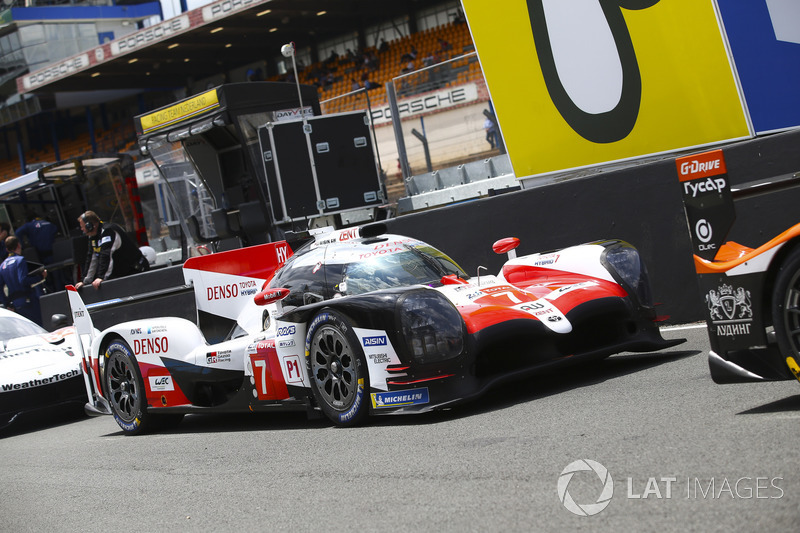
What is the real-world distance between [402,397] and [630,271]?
6.42ft

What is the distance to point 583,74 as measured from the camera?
10.1m

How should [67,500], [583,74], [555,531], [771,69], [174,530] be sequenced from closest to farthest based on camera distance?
[555,531] < [174,530] < [67,500] < [771,69] < [583,74]

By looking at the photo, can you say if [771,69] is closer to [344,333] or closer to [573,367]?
[573,367]

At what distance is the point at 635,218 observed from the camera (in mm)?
8398

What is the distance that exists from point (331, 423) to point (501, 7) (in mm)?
5844

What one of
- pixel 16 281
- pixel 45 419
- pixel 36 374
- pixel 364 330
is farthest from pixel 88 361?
pixel 16 281

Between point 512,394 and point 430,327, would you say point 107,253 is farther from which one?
point 430,327

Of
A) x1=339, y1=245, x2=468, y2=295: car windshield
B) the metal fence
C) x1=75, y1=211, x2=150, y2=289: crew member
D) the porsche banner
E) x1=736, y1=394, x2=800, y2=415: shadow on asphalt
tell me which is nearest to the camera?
x1=736, y1=394, x2=800, y2=415: shadow on asphalt

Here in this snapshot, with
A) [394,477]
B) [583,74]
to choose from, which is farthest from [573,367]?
[583,74]

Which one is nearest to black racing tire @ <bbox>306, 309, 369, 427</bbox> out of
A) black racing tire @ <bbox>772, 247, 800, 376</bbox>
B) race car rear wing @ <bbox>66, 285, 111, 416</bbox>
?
black racing tire @ <bbox>772, 247, 800, 376</bbox>

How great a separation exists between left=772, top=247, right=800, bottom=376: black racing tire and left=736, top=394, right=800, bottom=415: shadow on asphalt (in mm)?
335

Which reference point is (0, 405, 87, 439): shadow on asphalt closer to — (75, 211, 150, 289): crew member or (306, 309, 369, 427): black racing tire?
(75, 211, 150, 289): crew member

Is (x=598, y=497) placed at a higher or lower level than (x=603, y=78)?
lower

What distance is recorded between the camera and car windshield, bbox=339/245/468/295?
6.68 meters
